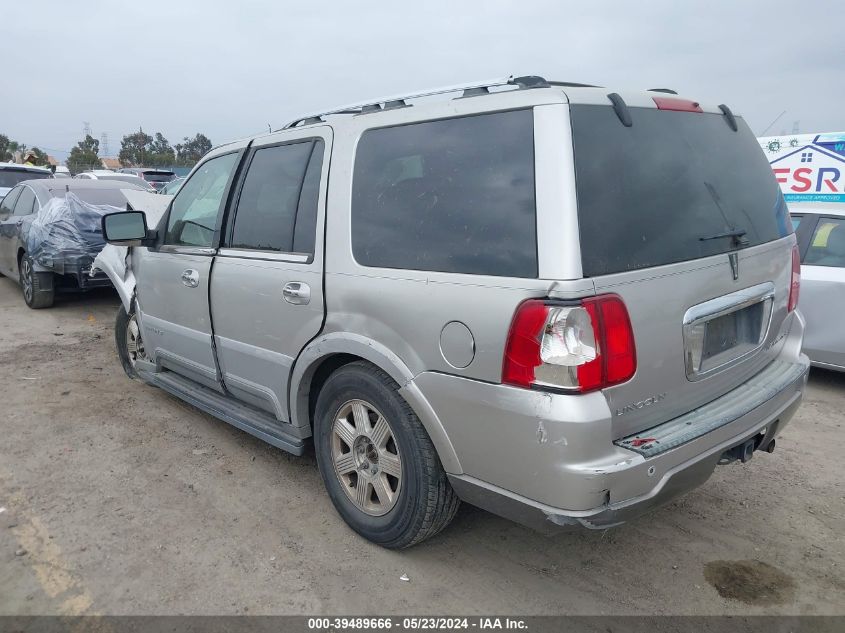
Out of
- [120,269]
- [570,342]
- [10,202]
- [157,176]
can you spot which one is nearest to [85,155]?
[157,176]

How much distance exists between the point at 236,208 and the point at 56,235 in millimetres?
5412

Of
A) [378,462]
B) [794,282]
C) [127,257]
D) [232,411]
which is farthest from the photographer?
[127,257]

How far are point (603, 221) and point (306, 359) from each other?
156cm

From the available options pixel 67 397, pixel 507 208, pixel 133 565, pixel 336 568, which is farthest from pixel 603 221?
pixel 67 397

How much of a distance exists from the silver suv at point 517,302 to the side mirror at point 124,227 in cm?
102

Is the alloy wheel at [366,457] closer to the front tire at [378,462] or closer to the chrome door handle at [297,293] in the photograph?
the front tire at [378,462]

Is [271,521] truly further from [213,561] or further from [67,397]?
[67,397]

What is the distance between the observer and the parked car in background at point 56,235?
7.71 metres

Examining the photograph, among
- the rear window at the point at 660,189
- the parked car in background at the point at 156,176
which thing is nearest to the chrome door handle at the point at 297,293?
the rear window at the point at 660,189

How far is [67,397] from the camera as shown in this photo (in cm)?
498

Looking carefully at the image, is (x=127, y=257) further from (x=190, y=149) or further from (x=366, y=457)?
(x=190, y=149)

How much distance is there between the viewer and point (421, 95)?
279 cm

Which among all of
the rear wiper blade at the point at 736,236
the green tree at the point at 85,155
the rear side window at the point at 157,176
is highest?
the green tree at the point at 85,155

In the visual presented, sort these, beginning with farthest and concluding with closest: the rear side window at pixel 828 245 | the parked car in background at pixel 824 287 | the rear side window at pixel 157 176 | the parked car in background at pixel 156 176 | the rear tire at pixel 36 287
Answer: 1. the rear side window at pixel 157 176
2. the parked car in background at pixel 156 176
3. the rear tire at pixel 36 287
4. the rear side window at pixel 828 245
5. the parked car in background at pixel 824 287
